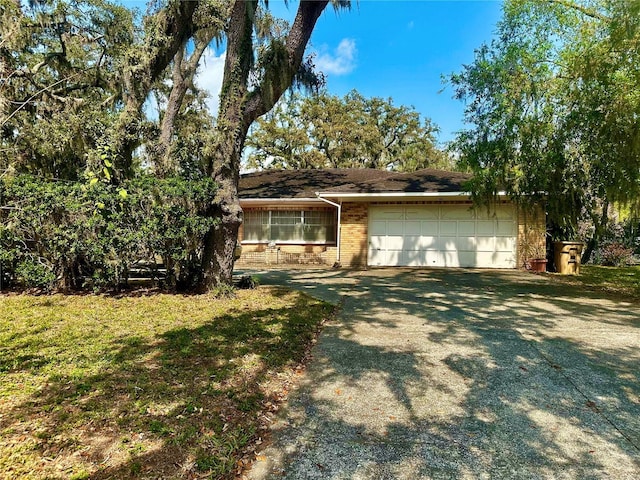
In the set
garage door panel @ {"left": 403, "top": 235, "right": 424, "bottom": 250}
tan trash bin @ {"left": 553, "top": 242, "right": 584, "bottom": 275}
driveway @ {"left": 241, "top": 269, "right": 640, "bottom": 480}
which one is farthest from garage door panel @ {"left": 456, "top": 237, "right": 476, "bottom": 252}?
driveway @ {"left": 241, "top": 269, "right": 640, "bottom": 480}

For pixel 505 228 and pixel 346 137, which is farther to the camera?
pixel 346 137

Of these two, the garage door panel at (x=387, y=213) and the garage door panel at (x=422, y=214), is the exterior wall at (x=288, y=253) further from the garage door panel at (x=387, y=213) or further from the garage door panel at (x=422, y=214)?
the garage door panel at (x=422, y=214)

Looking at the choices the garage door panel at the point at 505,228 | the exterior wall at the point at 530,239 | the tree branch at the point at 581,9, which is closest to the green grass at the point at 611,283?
the exterior wall at the point at 530,239

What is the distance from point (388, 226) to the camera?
13891 mm

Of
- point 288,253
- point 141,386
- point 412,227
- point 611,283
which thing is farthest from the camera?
point 288,253

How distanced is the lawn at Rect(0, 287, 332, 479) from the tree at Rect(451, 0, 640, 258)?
5.98 meters

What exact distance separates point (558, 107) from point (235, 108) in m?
6.81

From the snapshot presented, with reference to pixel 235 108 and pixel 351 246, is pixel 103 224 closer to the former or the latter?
pixel 235 108

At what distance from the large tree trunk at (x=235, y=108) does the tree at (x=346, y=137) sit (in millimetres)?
19984

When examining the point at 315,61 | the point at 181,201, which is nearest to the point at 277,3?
the point at 315,61

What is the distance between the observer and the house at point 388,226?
43.1ft

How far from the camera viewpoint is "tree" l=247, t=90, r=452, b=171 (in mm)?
27906

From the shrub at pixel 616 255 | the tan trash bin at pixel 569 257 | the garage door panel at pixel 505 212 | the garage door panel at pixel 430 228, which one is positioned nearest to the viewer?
the tan trash bin at pixel 569 257

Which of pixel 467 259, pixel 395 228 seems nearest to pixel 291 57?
pixel 395 228
